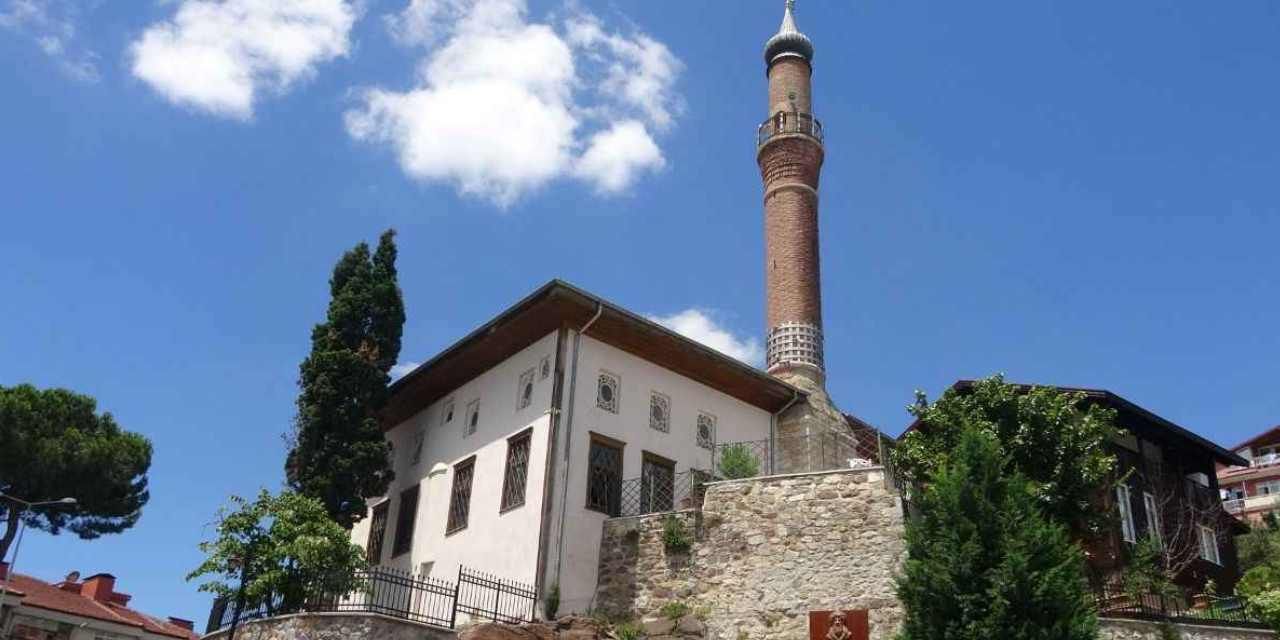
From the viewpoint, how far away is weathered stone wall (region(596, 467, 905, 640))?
1652 cm

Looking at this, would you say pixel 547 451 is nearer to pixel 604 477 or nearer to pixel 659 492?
pixel 604 477

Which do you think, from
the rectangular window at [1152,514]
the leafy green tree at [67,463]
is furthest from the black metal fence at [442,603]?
the rectangular window at [1152,514]

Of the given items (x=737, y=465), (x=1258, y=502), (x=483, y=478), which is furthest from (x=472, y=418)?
(x=1258, y=502)

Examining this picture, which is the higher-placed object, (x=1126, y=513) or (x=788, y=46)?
(x=788, y=46)

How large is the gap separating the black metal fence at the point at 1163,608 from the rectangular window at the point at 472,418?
11227 millimetres

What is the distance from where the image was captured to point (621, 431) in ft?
66.7

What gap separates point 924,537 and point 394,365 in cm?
1213

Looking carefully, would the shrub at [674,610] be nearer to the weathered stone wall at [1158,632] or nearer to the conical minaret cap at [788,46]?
the weathered stone wall at [1158,632]

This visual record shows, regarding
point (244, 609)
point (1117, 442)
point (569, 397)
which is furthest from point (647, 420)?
point (1117, 442)

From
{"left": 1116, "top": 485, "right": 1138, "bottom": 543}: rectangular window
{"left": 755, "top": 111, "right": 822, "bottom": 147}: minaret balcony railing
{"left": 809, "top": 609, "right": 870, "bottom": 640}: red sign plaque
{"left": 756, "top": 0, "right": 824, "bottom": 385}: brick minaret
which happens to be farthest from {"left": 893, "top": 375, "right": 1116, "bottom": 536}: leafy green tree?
{"left": 755, "top": 111, "right": 822, "bottom": 147}: minaret balcony railing

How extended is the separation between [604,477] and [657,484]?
1.28 meters

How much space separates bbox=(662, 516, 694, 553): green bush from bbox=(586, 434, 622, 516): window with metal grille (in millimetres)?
1418

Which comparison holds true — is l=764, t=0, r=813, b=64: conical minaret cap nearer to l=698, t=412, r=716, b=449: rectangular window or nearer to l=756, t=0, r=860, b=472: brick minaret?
l=756, t=0, r=860, b=472: brick minaret

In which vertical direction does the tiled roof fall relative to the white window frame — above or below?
below
